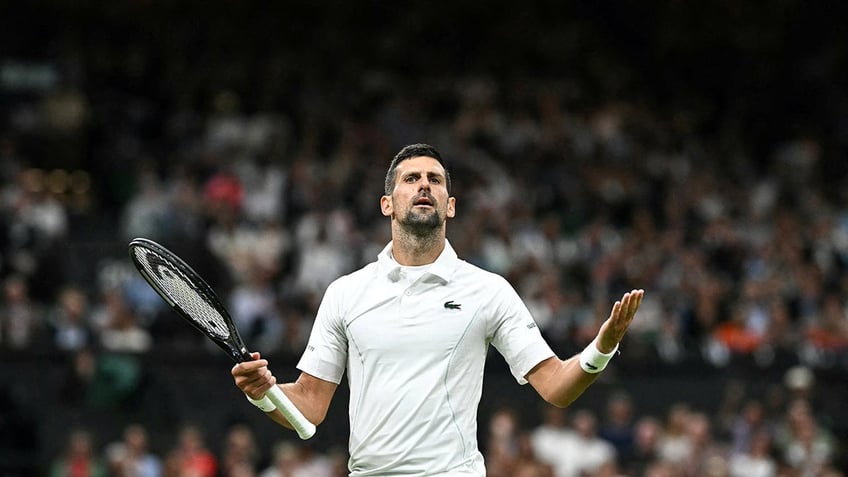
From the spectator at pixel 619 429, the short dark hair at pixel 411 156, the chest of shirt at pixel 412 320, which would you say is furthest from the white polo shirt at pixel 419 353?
the spectator at pixel 619 429

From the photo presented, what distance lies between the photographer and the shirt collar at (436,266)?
6.18 m

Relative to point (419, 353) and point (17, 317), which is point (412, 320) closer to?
point (419, 353)

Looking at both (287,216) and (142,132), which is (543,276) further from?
(142,132)

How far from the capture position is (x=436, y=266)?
20.3ft

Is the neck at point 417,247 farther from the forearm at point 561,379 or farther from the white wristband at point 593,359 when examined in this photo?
the white wristband at point 593,359

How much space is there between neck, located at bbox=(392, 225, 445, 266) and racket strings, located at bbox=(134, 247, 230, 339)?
0.75 metres

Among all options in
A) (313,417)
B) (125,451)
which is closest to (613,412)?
(125,451)

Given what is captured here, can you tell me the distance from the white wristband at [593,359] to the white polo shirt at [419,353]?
258 millimetres

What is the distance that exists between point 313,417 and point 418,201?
38.0 inches

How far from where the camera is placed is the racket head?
606 cm

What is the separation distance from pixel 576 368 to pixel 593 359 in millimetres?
88

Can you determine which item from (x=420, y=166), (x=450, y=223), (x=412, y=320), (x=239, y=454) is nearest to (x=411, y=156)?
(x=420, y=166)

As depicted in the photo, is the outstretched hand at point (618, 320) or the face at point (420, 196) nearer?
the outstretched hand at point (618, 320)

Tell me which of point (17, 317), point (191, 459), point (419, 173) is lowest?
point (419, 173)
